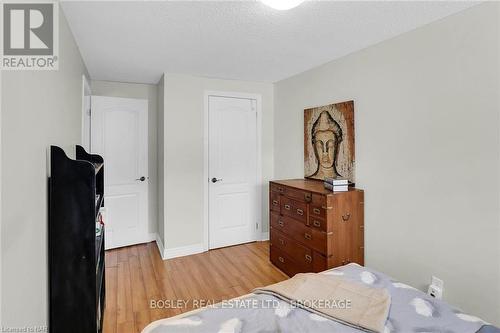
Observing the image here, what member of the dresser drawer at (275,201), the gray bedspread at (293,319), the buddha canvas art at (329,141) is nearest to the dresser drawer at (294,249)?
the dresser drawer at (275,201)

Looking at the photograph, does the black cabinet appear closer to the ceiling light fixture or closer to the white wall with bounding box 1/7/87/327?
the white wall with bounding box 1/7/87/327

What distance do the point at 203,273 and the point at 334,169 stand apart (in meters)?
1.82

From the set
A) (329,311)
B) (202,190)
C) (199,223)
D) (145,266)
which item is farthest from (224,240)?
(329,311)

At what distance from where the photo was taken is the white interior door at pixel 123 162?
3.69 metres

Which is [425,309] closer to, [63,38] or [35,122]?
[35,122]

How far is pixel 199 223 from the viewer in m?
3.66

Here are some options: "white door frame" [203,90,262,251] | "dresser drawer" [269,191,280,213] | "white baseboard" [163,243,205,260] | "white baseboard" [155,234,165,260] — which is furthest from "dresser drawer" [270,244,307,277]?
"white baseboard" [155,234,165,260]

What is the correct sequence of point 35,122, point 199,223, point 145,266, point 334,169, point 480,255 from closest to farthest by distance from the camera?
point 35,122 < point 480,255 < point 334,169 < point 145,266 < point 199,223

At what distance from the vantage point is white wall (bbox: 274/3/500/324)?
1.77m

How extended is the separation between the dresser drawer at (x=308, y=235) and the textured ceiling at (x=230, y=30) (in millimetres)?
1689

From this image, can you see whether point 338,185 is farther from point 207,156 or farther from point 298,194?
point 207,156

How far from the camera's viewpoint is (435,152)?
2033 mm

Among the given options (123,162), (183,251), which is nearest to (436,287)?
(183,251)

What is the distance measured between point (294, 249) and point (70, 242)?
6.69ft
